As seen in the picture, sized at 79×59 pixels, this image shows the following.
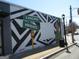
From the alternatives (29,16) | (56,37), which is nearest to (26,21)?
(29,16)

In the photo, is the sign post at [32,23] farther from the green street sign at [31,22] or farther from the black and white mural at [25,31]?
the black and white mural at [25,31]

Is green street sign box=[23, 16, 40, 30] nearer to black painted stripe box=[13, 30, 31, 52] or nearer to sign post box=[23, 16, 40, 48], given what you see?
sign post box=[23, 16, 40, 48]

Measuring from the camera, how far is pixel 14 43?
20.2 meters

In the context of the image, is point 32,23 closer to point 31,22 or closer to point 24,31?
point 31,22

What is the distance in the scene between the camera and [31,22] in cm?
2403

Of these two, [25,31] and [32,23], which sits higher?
[32,23]

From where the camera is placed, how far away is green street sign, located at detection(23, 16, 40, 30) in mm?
22747

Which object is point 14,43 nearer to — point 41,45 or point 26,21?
point 26,21

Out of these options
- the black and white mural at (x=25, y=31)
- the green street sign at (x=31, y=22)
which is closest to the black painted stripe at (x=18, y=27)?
the black and white mural at (x=25, y=31)

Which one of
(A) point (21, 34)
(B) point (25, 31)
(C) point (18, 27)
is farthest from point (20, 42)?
(B) point (25, 31)

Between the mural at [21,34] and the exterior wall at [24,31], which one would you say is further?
the mural at [21,34]

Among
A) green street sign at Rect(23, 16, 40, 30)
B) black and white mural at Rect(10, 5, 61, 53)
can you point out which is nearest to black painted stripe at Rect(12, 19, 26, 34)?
black and white mural at Rect(10, 5, 61, 53)

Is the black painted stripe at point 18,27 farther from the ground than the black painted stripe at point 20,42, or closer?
farther from the ground

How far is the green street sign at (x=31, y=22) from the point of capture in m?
22.7
